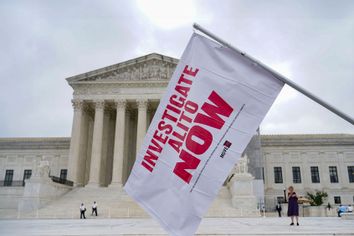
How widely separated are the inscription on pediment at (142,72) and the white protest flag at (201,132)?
38475 millimetres

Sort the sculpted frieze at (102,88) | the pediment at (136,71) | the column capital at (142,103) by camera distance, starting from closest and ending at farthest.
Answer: the column capital at (142,103)
the sculpted frieze at (102,88)
the pediment at (136,71)

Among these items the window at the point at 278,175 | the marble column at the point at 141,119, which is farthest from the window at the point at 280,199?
the marble column at the point at 141,119

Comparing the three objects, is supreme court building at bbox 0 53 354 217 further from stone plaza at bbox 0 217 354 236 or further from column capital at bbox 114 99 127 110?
stone plaza at bbox 0 217 354 236

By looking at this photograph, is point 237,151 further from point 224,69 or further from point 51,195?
point 51,195

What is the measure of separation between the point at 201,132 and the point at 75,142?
38714mm

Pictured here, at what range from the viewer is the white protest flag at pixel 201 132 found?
331 centimetres

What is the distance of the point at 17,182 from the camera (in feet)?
158

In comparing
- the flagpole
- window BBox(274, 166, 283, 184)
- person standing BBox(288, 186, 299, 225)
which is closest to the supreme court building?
window BBox(274, 166, 283, 184)

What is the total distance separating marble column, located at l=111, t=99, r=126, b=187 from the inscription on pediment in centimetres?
356

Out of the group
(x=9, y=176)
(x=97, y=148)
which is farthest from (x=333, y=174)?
(x=9, y=176)

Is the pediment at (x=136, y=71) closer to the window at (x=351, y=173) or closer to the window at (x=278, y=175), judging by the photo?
the window at (x=278, y=175)

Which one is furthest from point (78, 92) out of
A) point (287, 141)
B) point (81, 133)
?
point (287, 141)

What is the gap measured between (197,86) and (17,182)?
2024 inches

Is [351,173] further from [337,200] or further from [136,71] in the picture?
[136,71]
